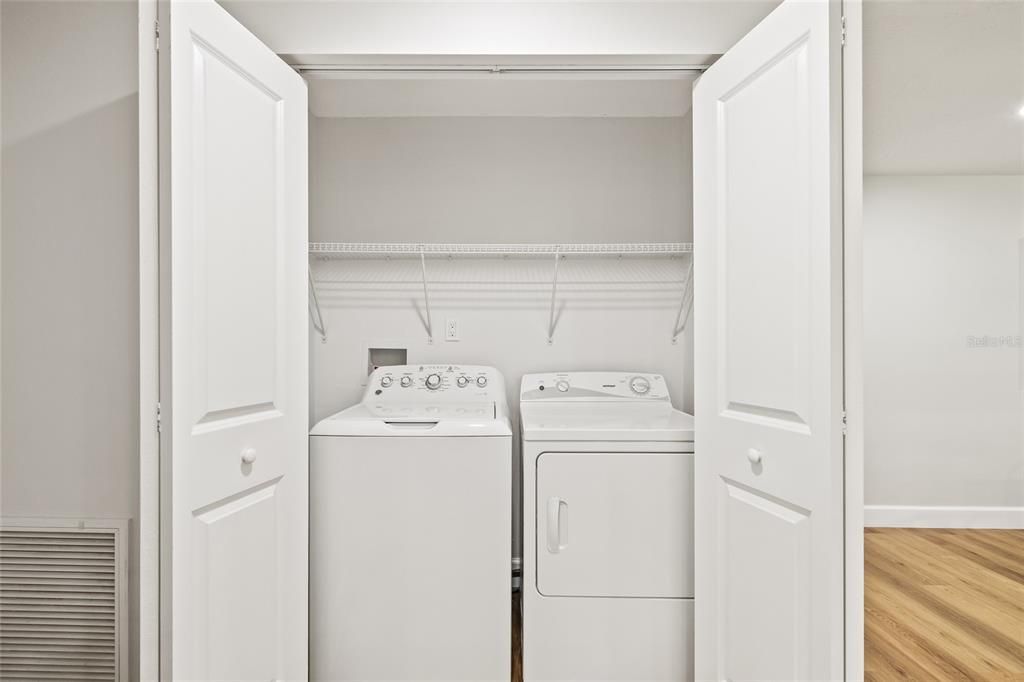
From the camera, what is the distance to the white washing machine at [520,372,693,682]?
6.11ft

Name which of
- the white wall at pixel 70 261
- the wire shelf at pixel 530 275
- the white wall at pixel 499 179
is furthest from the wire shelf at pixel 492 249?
the white wall at pixel 70 261

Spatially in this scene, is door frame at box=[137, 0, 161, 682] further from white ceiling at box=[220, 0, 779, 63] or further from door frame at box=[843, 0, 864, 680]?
door frame at box=[843, 0, 864, 680]

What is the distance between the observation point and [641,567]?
1.87 m

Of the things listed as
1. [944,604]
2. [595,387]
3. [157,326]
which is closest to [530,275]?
[595,387]

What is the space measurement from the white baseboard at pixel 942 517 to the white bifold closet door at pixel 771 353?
7.7 inches

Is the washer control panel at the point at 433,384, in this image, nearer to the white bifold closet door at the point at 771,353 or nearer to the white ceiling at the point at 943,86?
the white bifold closet door at the point at 771,353

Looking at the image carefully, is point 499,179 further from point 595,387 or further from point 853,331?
point 853,331

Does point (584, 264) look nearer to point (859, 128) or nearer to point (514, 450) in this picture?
point (514, 450)

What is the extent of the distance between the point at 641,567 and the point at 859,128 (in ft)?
4.46

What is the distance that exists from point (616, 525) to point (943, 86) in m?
1.43

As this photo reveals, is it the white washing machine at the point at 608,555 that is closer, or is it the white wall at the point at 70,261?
the white wall at the point at 70,261

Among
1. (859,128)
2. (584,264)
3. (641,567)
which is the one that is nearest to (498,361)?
(584,264)

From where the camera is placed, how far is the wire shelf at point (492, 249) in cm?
227

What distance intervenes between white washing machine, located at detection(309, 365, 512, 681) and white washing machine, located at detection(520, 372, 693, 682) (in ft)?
0.35
